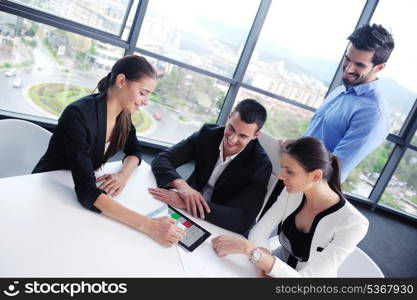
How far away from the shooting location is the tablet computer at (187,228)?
1.31 m

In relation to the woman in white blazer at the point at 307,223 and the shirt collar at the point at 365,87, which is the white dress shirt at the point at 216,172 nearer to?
the woman in white blazer at the point at 307,223

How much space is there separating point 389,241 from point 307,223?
3.15m

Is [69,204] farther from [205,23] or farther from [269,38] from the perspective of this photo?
[269,38]

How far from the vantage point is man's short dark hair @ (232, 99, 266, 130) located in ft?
5.83

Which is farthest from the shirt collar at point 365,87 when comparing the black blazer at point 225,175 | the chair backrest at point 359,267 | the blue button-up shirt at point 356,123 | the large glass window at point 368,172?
the large glass window at point 368,172

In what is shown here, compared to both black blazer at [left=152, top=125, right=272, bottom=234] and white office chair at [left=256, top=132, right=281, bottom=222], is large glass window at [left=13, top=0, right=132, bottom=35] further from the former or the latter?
white office chair at [left=256, top=132, right=281, bottom=222]

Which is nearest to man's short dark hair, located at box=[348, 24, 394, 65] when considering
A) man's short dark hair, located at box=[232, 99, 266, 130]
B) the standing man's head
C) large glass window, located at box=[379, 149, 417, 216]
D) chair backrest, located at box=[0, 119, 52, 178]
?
the standing man's head

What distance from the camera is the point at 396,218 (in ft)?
15.8

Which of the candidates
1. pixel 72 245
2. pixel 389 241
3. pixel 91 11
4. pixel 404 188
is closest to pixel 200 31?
pixel 91 11

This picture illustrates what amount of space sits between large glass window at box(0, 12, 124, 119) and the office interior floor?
88 cm

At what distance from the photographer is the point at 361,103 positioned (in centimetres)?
209

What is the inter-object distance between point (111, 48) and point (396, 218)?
14.9 feet

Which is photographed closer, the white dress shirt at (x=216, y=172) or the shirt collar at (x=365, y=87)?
the white dress shirt at (x=216, y=172)

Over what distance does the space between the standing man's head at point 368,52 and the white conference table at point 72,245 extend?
1436mm
